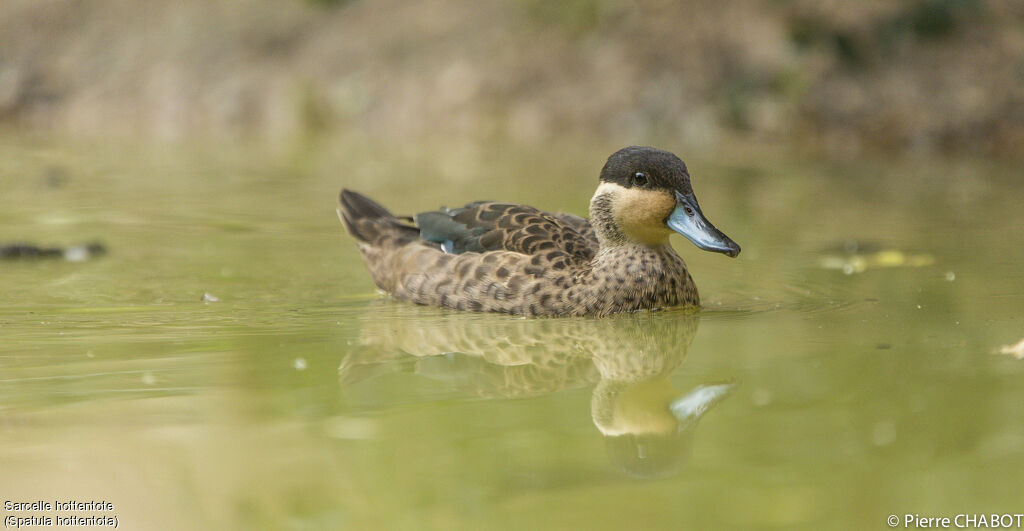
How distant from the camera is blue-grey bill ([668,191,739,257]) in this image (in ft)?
21.2

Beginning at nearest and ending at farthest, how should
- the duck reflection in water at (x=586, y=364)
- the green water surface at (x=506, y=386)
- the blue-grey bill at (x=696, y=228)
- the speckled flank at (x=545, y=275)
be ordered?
the green water surface at (x=506, y=386) < the duck reflection in water at (x=586, y=364) < the blue-grey bill at (x=696, y=228) < the speckled flank at (x=545, y=275)

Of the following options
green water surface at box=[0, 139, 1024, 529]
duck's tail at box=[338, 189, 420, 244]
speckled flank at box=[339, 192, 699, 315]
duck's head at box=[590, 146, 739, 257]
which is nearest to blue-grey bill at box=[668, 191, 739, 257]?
duck's head at box=[590, 146, 739, 257]

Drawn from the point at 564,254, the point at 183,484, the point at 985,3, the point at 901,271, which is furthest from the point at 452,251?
the point at 985,3

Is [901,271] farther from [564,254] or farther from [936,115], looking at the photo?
[936,115]

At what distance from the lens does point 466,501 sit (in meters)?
4.03

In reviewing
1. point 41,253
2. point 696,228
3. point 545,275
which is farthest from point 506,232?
point 41,253

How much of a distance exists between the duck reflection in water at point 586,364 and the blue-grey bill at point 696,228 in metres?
0.41

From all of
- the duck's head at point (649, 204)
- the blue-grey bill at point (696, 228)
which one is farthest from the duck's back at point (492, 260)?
the blue-grey bill at point (696, 228)

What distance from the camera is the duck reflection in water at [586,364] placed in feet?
15.5

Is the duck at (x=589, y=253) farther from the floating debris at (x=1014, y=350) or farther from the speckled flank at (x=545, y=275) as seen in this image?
the floating debris at (x=1014, y=350)

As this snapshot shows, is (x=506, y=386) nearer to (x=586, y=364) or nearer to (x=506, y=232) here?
(x=586, y=364)

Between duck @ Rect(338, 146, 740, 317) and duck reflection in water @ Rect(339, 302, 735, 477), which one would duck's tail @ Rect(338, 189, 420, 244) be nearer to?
duck @ Rect(338, 146, 740, 317)

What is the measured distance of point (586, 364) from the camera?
5828 mm

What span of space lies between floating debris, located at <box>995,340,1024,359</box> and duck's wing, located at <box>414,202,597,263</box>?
7.10 ft
